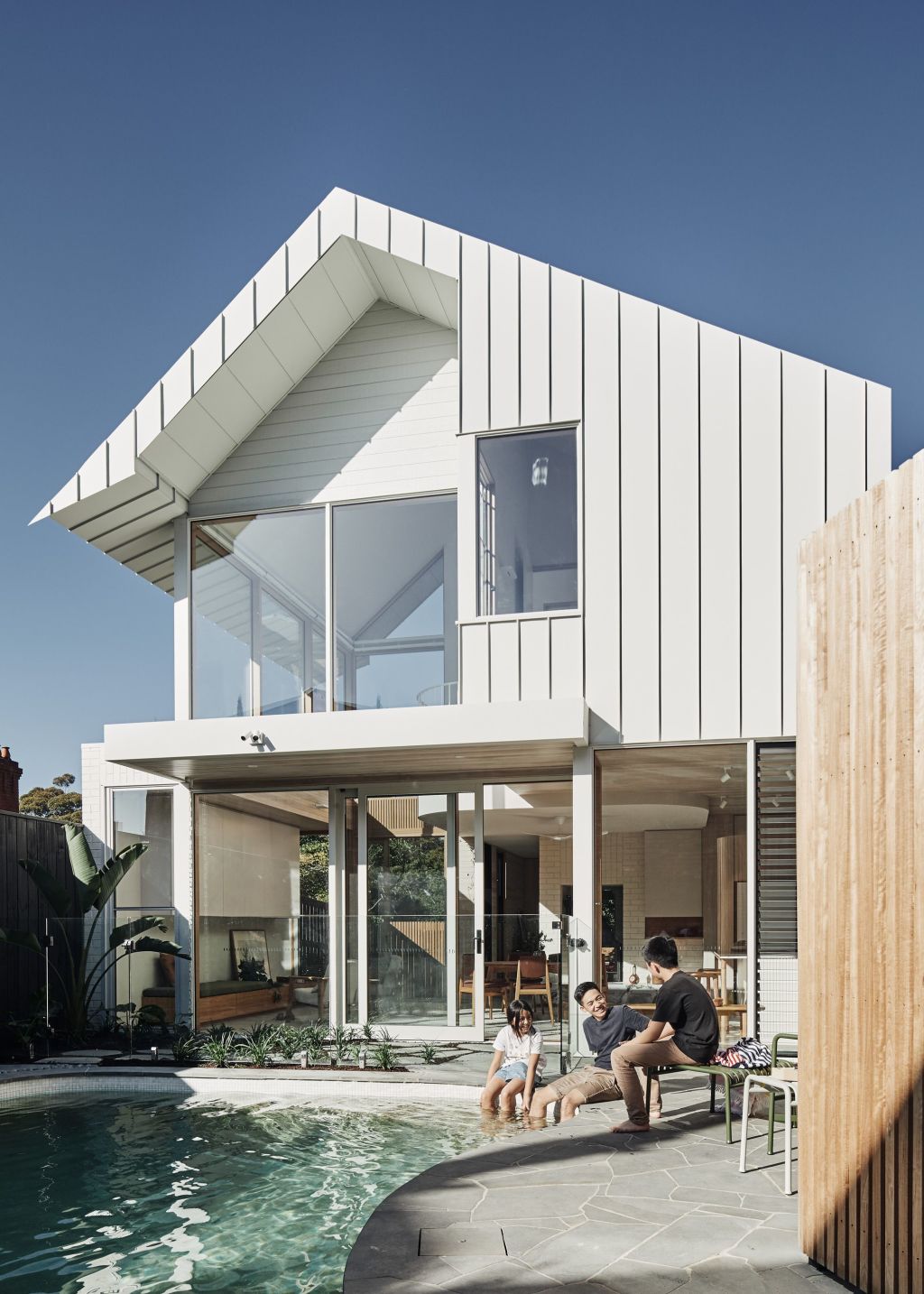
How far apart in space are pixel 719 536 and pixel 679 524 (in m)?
0.42

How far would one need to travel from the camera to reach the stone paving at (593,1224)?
4984 millimetres

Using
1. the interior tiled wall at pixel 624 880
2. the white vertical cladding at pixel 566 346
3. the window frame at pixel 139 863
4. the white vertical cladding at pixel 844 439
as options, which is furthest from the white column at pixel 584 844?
the interior tiled wall at pixel 624 880

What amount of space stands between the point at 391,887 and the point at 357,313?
6829 mm

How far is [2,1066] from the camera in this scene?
38.7ft

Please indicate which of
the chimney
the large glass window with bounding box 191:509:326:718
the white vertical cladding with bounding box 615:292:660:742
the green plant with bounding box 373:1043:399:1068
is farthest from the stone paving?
the chimney

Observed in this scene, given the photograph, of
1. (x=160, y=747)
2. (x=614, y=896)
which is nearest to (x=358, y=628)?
(x=160, y=747)

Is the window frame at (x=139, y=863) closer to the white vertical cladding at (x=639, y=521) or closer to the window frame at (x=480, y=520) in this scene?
the window frame at (x=480, y=520)

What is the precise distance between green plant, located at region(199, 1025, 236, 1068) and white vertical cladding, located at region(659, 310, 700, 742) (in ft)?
18.4

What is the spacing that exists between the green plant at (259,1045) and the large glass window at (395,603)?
3.61m

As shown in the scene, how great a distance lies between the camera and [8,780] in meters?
19.9

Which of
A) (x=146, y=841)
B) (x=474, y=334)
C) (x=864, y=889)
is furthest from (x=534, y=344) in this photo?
(x=146, y=841)

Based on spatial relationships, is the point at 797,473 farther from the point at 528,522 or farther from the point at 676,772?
the point at 676,772

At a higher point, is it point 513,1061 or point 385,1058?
point 513,1061

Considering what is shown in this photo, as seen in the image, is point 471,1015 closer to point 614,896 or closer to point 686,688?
point 686,688
